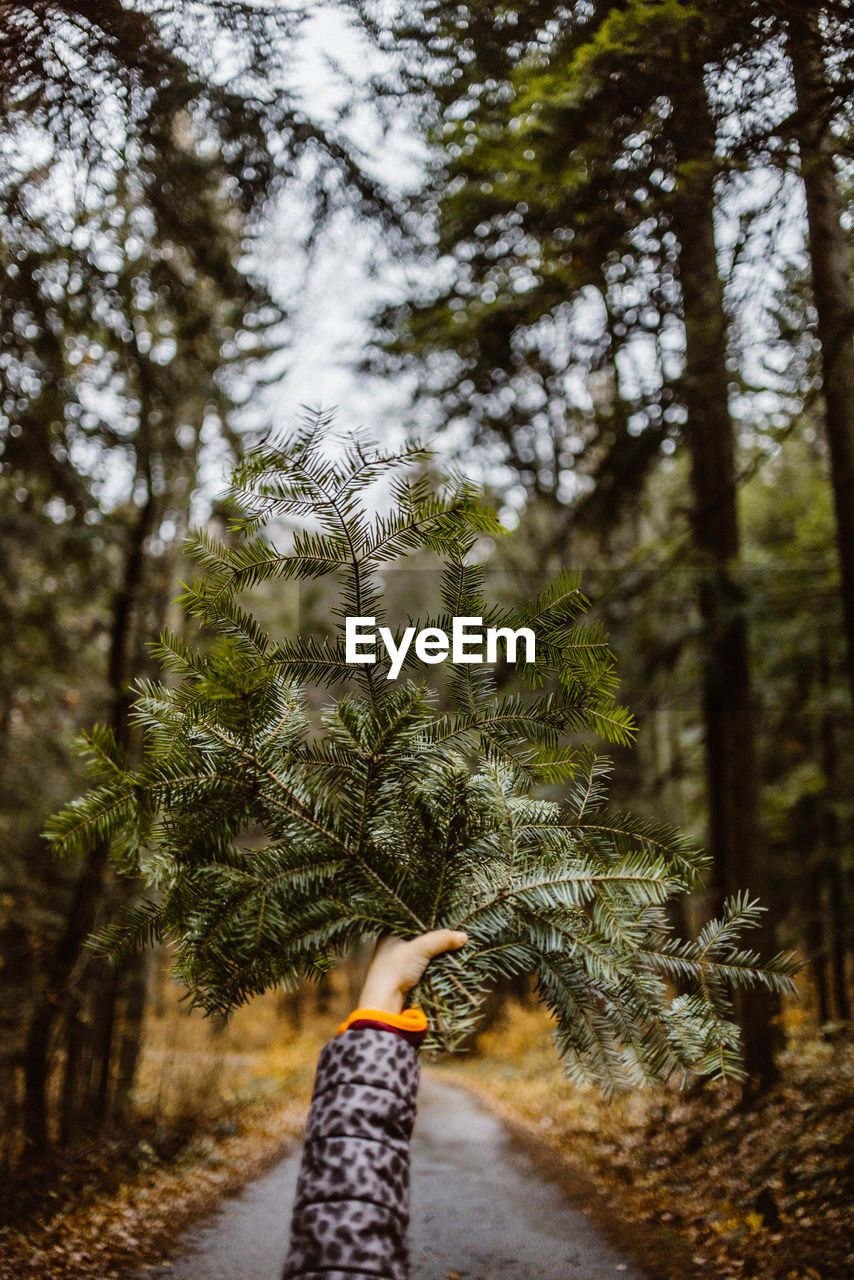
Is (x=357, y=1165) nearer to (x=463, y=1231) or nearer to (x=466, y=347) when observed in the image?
(x=463, y=1231)

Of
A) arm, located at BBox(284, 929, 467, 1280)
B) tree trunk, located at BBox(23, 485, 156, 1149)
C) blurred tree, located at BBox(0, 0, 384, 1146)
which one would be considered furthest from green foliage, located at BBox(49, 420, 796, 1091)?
tree trunk, located at BBox(23, 485, 156, 1149)

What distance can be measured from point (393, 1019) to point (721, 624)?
6420 mm

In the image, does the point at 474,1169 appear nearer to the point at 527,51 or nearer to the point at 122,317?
the point at 527,51

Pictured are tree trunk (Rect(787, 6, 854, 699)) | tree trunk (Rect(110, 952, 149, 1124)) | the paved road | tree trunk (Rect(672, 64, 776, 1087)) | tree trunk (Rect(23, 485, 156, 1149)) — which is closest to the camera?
tree trunk (Rect(787, 6, 854, 699))

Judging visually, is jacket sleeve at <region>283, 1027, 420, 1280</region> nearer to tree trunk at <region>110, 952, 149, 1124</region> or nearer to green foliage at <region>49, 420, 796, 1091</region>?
green foliage at <region>49, 420, 796, 1091</region>

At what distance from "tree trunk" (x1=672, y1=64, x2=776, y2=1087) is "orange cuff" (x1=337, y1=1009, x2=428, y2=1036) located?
4021mm

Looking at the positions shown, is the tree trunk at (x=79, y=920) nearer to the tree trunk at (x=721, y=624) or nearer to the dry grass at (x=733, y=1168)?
the dry grass at (x=733, y=1168)

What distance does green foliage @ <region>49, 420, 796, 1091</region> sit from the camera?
1.90 metres

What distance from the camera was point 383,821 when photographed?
197 cm

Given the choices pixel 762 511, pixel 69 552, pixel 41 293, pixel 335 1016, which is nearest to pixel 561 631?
pixel 41 293

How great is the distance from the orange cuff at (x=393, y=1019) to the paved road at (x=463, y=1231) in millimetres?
3164

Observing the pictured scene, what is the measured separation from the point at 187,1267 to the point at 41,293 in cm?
658

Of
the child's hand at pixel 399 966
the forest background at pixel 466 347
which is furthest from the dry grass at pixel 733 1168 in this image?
the child's hand at pixel 399 966

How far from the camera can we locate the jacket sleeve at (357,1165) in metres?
1.50
